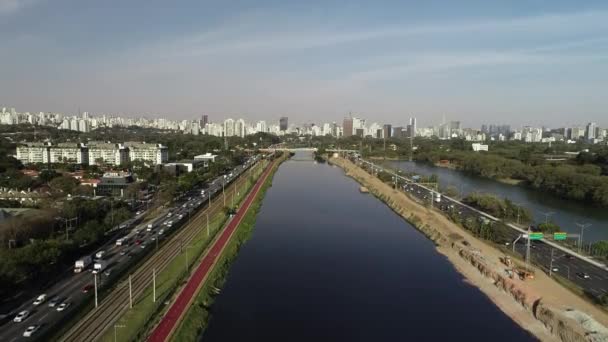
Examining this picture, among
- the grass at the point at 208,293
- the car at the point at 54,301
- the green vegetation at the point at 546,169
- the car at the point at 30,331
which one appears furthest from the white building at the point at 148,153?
A: the car at the point at 30,331

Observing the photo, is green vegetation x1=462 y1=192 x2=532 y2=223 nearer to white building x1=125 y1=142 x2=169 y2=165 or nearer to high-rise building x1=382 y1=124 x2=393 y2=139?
white building x1=125 y1=142 x2=169 y2=165

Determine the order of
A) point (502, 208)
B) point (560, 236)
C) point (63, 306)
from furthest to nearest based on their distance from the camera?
1. point (502, 208)
2. point (560, 236)
3. point (63, 306)

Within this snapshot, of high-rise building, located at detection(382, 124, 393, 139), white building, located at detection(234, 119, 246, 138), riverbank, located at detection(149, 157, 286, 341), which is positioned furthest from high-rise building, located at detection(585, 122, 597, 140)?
riverbank, located at detection(149, 157, 286, 341)

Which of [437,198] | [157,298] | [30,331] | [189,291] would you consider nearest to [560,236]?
[437,198]

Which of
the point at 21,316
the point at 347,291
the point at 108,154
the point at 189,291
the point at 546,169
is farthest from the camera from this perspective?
the point at 108,154

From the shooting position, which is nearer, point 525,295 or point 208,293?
point 208,293

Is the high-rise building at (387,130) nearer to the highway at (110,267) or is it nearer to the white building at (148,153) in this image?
the white building at (148,153)

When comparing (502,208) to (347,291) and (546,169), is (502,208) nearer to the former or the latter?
(347,291)
